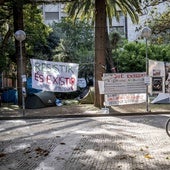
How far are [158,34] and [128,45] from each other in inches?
961

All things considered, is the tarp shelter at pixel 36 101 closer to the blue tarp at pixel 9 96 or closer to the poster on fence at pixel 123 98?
the poster on fence at pixel 123 98

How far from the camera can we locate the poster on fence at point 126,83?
2145 centimetres

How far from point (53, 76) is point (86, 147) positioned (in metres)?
12.9

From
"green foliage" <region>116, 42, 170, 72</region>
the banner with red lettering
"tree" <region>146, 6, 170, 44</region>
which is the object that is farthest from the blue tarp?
"green foliage" <region>116, 42, 170, 72</region>

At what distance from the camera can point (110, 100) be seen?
2150cm

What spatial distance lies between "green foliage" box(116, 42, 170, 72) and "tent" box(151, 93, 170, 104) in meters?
22.1

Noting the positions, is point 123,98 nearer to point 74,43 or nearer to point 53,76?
point 53,76

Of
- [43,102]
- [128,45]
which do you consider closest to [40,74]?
[43,102]

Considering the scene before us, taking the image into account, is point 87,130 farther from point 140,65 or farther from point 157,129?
point 140,65

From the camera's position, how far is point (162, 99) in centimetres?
2439

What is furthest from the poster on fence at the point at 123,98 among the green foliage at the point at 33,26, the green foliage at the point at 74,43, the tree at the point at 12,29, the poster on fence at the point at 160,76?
the green foliage at the point at 74,43

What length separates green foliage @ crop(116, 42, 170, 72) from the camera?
154 feet

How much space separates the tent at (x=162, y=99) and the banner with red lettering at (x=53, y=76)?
14.1 feet

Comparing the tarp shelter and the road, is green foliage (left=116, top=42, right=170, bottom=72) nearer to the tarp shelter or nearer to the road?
the tarp shelter
